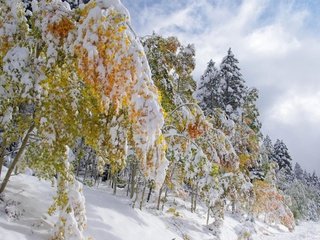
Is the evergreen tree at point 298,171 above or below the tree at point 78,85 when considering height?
above

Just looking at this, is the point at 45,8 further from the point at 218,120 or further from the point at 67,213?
the point at 218,120

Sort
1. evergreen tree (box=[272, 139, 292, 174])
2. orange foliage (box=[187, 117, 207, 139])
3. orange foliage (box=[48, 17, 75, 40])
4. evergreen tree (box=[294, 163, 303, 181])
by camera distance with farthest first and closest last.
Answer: evergreen tree (box=[294, 163, 303, 181])
evergreen tree (box=[272, 139, 292, 174])
orange foliage (box=[187, 117, 207, 139])
orange foliage (box=[48, 17, 75, 40])

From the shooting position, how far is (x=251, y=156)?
31406mm

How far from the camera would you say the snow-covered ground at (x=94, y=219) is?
9133 mm

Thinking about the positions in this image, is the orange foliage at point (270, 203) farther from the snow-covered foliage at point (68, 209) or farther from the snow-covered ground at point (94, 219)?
the snow-covered foliage at point (68, 209)

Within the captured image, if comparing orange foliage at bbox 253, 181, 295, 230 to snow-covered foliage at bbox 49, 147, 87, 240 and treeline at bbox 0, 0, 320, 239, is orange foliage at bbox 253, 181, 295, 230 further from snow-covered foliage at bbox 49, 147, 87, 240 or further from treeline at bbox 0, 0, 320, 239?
snow-covered foliage at bbox 49, 147, 87, 240

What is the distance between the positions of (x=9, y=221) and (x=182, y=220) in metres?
11.1

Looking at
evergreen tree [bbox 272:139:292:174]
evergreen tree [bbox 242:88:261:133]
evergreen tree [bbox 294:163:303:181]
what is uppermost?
evergreen tree [bbox 294:163:303:181]

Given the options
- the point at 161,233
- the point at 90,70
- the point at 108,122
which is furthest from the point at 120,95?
the point at 161,233

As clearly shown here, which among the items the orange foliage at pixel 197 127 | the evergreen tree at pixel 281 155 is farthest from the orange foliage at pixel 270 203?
the orange foliage at pixel 197 127

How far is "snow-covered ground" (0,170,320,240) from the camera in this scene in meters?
9.13

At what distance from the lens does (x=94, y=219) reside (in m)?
12.0

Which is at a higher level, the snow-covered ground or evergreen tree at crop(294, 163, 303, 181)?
evergreen tree at crop(294, 163, 303, 181)

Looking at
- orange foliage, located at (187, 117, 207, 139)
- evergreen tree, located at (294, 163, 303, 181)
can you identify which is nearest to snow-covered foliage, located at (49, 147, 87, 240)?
orange foliage, located at (187, 117, 207, 139)
